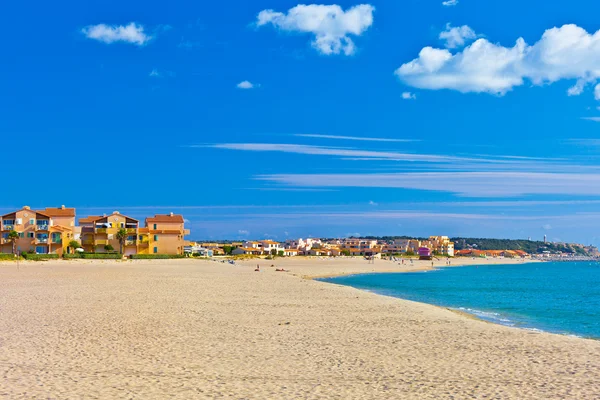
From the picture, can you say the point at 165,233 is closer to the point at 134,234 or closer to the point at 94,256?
the point at 134,234

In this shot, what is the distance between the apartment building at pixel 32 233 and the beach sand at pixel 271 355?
57.3 metres

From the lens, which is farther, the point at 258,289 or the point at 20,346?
the point at 258,289

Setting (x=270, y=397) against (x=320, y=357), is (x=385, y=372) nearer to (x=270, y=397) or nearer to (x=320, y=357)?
(x=320, y=357)

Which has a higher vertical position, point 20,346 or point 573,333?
point 20,346

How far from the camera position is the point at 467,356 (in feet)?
44.3

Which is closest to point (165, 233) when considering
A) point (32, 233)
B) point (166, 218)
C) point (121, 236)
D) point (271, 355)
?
point (166, 218)

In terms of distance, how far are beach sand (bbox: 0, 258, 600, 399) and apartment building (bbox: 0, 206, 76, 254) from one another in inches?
2256

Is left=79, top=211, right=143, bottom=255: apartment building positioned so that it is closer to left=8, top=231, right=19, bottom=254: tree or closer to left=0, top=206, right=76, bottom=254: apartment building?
left=0, top=206, right=76, bottom=254: apartment building

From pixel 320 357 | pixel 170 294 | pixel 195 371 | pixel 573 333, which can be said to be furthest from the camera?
pixel 170 294

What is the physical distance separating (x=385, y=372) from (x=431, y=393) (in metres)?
1.77

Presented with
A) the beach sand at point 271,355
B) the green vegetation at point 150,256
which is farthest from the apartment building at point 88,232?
the beach sand at point 271,355

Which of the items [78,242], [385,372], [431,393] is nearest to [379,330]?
[385,372]

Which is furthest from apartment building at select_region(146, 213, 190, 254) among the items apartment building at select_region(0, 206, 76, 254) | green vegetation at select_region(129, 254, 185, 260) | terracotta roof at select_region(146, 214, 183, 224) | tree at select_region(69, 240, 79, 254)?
apartment building at select_region(0, 206, 76, 254)

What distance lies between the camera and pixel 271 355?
1318 centimetres
